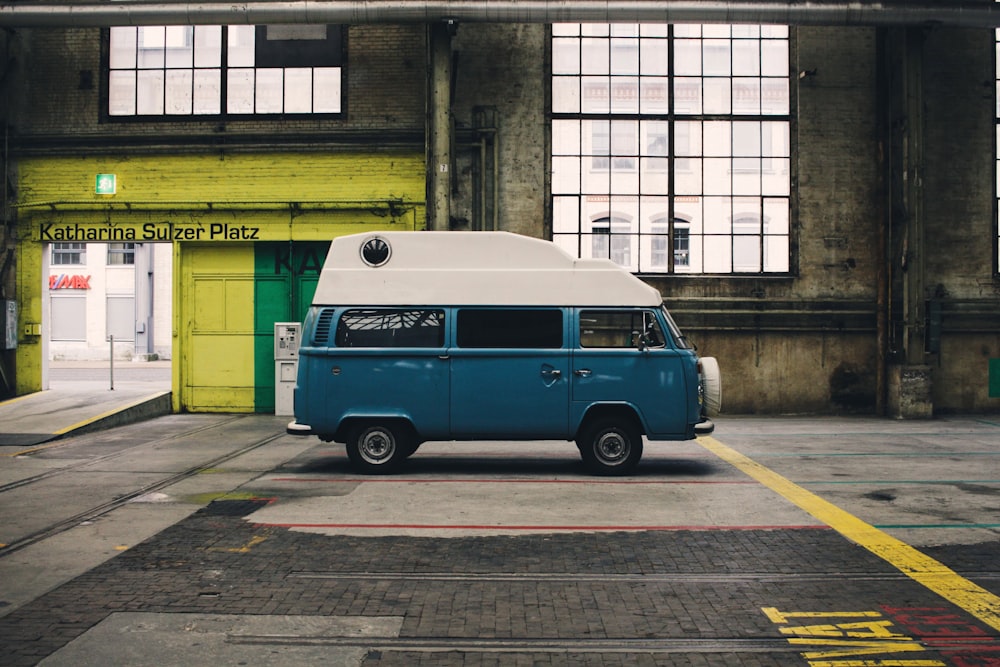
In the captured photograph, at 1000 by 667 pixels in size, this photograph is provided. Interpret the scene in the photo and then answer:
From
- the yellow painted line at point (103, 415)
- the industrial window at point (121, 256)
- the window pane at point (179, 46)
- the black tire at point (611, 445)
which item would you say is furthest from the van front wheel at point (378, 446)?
the industrial window at point (121, 256)

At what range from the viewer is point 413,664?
16.3 ft

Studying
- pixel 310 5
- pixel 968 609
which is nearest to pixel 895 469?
pixel 968 609

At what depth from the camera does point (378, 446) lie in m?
11.2

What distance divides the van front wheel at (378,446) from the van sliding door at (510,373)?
0.71 meters

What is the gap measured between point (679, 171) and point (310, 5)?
778cm

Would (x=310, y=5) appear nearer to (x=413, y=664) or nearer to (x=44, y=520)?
(x=44, y=520)

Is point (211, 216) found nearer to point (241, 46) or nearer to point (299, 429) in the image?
point (241, 46)

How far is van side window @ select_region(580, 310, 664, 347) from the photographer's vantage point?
433 inches

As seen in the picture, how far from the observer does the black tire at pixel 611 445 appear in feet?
36.3

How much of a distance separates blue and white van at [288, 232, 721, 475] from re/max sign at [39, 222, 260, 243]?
7.77 meters

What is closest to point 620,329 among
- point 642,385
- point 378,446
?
point 642,385

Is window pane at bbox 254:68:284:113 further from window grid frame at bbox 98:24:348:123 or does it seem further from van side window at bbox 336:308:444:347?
van side window at bbox 336:308:444:347

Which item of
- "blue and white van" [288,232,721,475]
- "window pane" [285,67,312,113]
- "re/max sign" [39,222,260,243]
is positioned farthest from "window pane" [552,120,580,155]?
"blue and white van" [288,232,721,475]

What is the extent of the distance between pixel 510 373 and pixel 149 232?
1044cm
